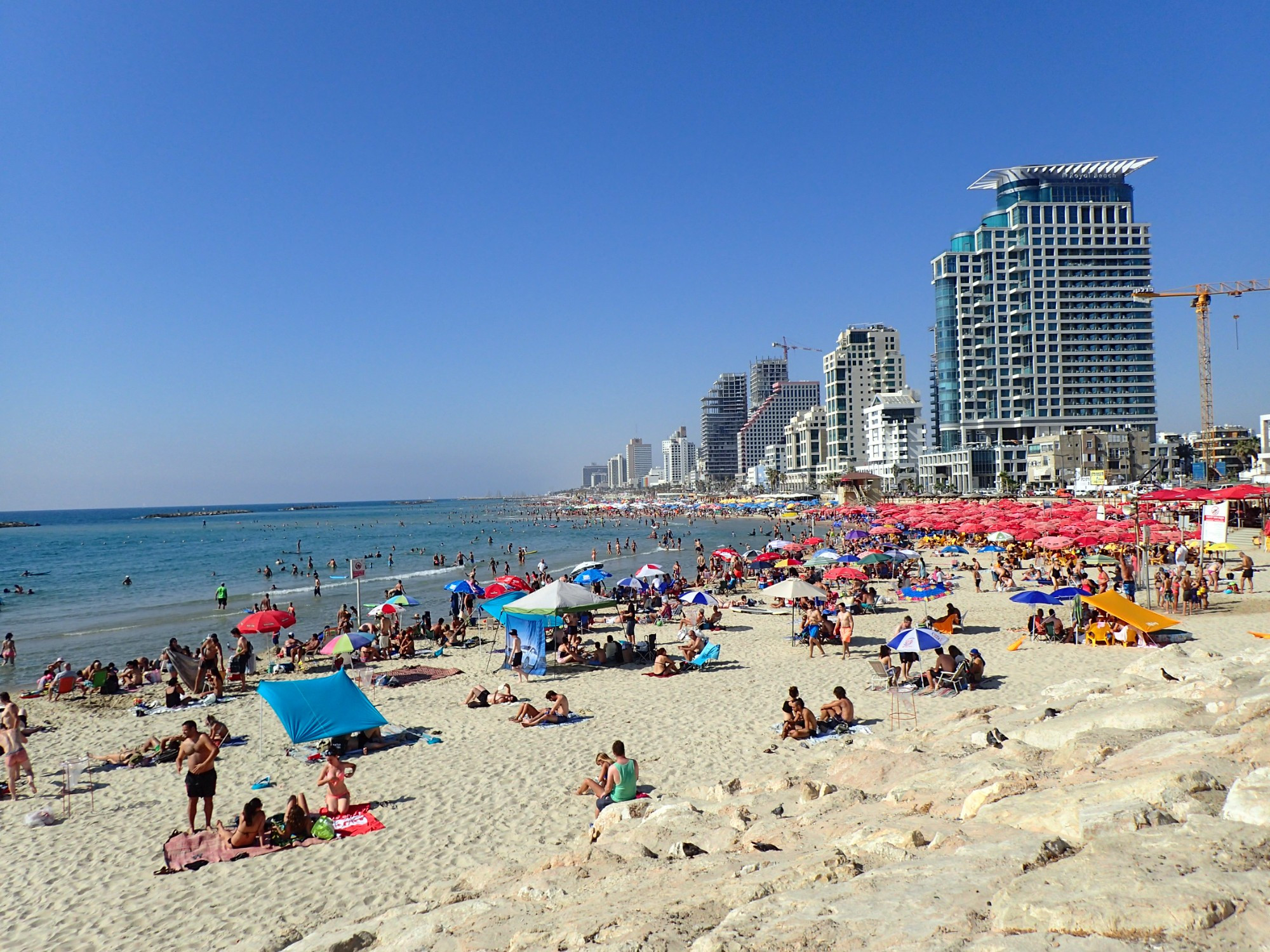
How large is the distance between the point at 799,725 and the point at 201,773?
7755mm

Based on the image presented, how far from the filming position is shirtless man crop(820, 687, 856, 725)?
11.4 meters

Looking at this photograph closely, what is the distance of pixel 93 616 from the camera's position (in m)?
32.1

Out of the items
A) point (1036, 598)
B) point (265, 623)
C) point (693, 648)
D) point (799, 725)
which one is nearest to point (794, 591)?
point (693, 648)

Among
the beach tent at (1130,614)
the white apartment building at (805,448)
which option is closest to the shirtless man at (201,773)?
the beach tent at (1130,614)

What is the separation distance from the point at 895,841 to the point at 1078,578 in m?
21.9

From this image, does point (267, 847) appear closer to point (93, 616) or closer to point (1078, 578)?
point (1078, 578)

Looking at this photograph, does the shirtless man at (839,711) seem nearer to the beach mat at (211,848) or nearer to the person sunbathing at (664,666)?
the person sunbathing at (664,666)

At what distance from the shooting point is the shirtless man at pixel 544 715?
42.2 feet

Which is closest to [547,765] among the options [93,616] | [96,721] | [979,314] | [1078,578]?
[96,721]

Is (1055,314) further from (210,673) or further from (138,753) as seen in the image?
A: (138,753)

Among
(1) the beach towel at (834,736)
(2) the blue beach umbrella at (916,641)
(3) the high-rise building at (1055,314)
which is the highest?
(3) the high-rise building at (1055,314)

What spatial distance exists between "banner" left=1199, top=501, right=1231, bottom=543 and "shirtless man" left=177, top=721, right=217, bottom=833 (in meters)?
21.1

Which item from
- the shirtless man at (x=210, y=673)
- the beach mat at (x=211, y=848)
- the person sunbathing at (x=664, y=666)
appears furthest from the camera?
the person sunbathing at (x=664, y=666)

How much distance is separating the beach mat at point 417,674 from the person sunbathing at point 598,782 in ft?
27.4
